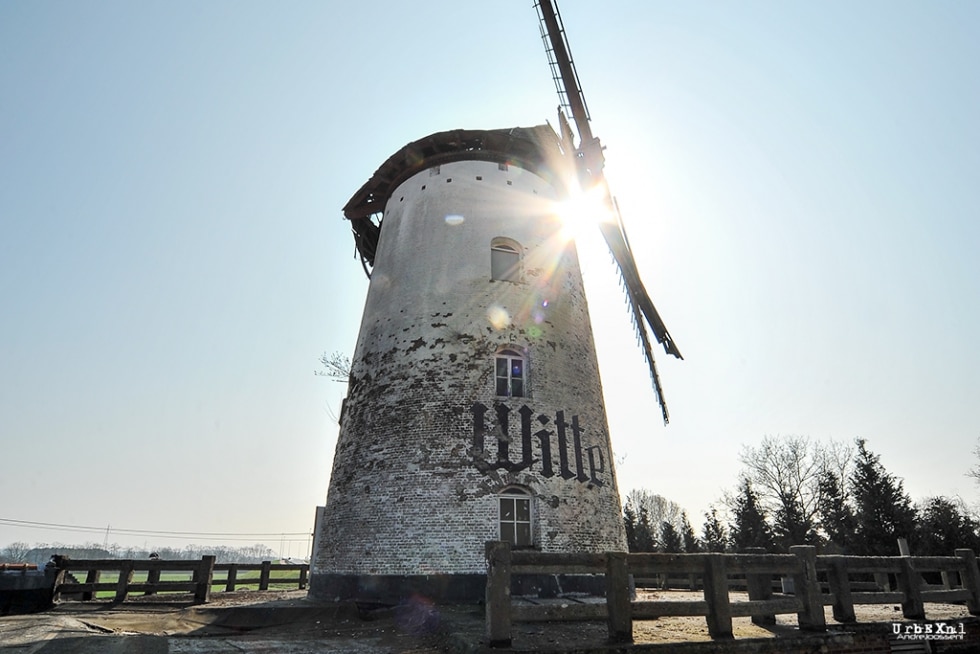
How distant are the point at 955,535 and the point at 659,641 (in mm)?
24435

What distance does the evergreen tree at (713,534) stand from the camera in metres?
37.0

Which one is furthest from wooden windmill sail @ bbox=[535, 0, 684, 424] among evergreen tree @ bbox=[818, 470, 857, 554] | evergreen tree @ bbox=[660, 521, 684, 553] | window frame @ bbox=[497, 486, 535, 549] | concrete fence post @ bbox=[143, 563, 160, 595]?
evergreen tree @ bbox=[660, 521, 684, 553]

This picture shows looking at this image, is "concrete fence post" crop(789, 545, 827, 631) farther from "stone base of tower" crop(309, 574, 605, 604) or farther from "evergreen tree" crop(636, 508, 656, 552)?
"evergreen tree" crop(636, 508, 656, 552)

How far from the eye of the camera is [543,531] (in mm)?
10172

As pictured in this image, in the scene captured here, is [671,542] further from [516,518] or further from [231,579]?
[516,518]

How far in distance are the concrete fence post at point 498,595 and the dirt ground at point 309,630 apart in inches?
6.9

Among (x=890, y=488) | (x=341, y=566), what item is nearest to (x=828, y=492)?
(x=890, y=488)

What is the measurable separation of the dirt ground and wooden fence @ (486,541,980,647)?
243 millimetres

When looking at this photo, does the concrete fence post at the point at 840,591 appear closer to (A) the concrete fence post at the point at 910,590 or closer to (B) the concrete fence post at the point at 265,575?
(A) the concrete fence post at the point at 910,590

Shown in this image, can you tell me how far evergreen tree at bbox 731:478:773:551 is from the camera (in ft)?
106

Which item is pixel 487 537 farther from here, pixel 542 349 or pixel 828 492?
pixel 828 492

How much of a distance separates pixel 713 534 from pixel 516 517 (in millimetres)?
33486

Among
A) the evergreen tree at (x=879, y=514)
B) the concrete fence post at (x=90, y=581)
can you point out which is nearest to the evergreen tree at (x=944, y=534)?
the evergreen tree at (x=879, y=514)

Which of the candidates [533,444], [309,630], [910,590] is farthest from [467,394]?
[910,590]
